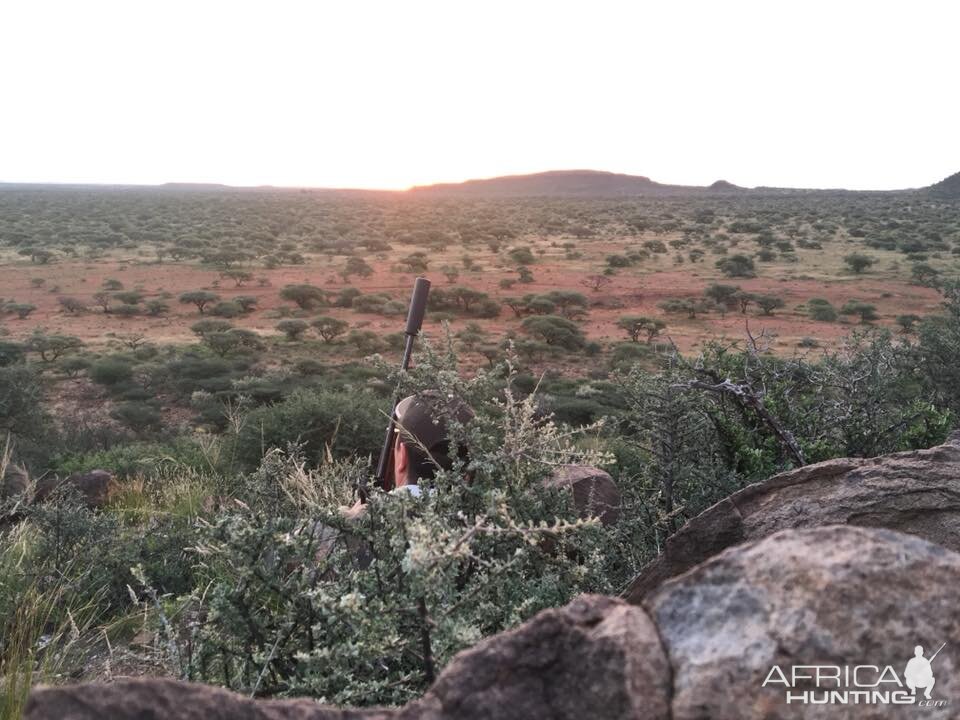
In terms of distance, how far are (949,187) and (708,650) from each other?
94355 mm

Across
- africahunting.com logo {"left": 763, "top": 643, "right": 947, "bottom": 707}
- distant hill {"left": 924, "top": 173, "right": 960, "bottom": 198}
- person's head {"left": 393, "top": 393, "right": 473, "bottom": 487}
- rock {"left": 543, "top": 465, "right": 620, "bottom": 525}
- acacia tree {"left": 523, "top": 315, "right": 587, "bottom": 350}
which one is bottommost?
acacia tree {"left": 523, "top": 315, "right": 587, "bottom": 350}

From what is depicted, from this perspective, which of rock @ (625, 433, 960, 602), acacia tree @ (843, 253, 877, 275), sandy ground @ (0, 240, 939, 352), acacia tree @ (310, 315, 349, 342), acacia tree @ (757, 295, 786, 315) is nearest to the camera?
rock @ (625, 433, 960, 602)

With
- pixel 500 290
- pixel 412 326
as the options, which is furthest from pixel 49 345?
pixel 412 326

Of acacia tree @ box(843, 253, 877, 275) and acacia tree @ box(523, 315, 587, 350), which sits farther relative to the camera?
acacia tree @ box(843, 253, 877, 275)

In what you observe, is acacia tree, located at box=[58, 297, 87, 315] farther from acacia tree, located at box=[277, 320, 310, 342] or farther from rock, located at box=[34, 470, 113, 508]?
rock, located at box=[34, 470, 113, 508]

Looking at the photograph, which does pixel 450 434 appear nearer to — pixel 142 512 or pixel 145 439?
pixel 142 512

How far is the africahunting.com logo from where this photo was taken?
0.99 metres

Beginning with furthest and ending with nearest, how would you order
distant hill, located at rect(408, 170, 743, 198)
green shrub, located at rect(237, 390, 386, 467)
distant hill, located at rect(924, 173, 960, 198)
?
1. distant hill, located at rect(408, 170, 743, 198)
2. distant hill, located at rect(924, 173, 960, 198)
3. green shrub, located at rect(237, 390, 386, 467)

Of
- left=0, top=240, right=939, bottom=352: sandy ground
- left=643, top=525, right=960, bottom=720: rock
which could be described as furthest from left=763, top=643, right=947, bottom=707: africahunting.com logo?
left=0, top=240, right=939, bottom=352: sandy ground

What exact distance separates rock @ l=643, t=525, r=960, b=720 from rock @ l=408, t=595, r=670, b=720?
0.13 ft

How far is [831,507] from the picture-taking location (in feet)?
6.55

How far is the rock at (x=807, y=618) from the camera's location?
3.27 feet

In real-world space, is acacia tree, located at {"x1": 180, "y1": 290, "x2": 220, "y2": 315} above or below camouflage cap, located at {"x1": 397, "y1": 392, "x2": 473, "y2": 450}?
below

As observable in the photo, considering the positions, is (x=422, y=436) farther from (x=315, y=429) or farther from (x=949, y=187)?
(x=949, y=187)
